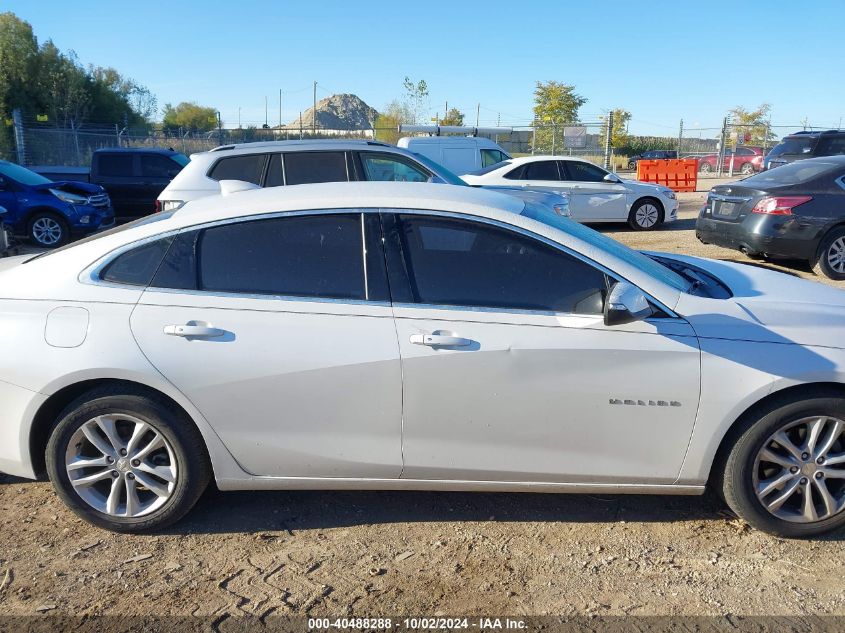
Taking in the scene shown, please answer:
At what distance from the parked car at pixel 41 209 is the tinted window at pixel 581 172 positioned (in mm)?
9198

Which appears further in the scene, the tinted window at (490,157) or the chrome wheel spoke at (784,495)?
the tinted window at (490,157)

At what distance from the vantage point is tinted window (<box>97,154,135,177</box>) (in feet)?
54.4

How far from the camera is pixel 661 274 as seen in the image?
3652 mm

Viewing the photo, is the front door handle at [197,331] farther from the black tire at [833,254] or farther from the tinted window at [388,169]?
the black tire at [833,254]

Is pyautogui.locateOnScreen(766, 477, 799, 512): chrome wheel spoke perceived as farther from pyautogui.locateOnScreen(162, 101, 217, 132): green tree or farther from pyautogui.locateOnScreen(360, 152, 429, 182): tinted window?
pyautogui.locateOnScreen(162, 101, 217, 132): green tree

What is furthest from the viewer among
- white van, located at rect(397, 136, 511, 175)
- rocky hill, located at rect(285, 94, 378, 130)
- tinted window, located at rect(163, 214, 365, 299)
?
→ rocky hill, located at rect(285, 94, 378, 130)

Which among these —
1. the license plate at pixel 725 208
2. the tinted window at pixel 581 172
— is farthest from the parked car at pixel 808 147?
the license plate at pixel 725 208

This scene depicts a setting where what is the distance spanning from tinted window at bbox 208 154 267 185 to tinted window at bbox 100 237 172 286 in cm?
518

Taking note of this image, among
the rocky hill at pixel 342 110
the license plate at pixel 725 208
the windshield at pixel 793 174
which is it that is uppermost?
the rocky hill at pixel 342 110

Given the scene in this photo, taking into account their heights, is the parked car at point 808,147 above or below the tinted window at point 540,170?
above

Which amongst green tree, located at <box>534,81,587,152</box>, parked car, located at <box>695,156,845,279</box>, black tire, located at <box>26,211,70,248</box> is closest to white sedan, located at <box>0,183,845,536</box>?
parked car, located at <box>695,156,845,279</box>

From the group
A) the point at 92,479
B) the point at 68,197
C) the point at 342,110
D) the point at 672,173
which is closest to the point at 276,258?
the point at 92,479

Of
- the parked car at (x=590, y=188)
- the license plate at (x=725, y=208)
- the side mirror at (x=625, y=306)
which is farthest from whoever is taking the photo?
the parked car at (x=590, y=188)

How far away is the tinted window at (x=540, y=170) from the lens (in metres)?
14.1
